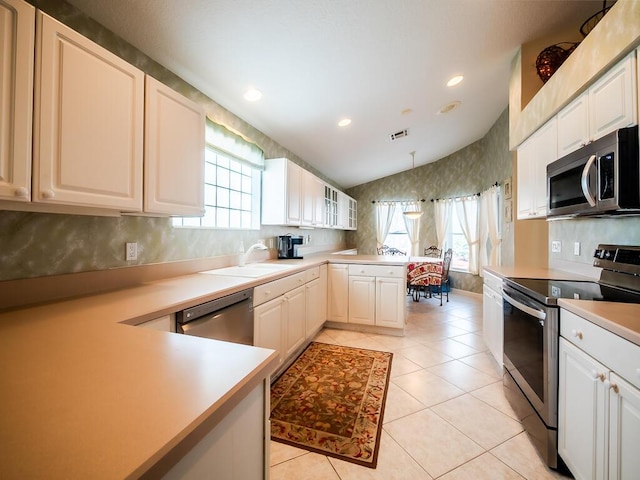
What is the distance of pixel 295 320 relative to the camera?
264 centimetres

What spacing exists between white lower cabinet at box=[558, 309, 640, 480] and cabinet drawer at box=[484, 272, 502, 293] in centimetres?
91

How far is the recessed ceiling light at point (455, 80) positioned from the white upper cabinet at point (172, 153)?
254 cm

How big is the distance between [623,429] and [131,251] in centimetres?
249

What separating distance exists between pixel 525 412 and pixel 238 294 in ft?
6.28

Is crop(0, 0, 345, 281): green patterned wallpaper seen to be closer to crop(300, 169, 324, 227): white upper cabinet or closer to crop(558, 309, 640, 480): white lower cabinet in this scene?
crop(300, 169, 324, 227): white upper cabinet

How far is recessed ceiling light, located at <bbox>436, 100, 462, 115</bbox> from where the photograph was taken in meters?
3.53

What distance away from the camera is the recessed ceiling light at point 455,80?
289 cm

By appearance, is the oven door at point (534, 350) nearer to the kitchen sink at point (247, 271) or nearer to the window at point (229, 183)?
the kitchen sink at point (247, 271)

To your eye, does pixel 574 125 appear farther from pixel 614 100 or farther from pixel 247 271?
pixel 247 271

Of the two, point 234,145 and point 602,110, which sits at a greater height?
point 234,145

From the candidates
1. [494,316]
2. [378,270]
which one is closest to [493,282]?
[494,316]

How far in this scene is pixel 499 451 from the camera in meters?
1.57

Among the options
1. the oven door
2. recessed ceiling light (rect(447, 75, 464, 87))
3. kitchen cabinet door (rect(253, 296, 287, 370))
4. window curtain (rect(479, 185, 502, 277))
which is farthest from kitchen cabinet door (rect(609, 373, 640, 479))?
window curtain (rect(479, 185, 502, 277))

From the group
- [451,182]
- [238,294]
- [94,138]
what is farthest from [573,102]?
[451,182]
